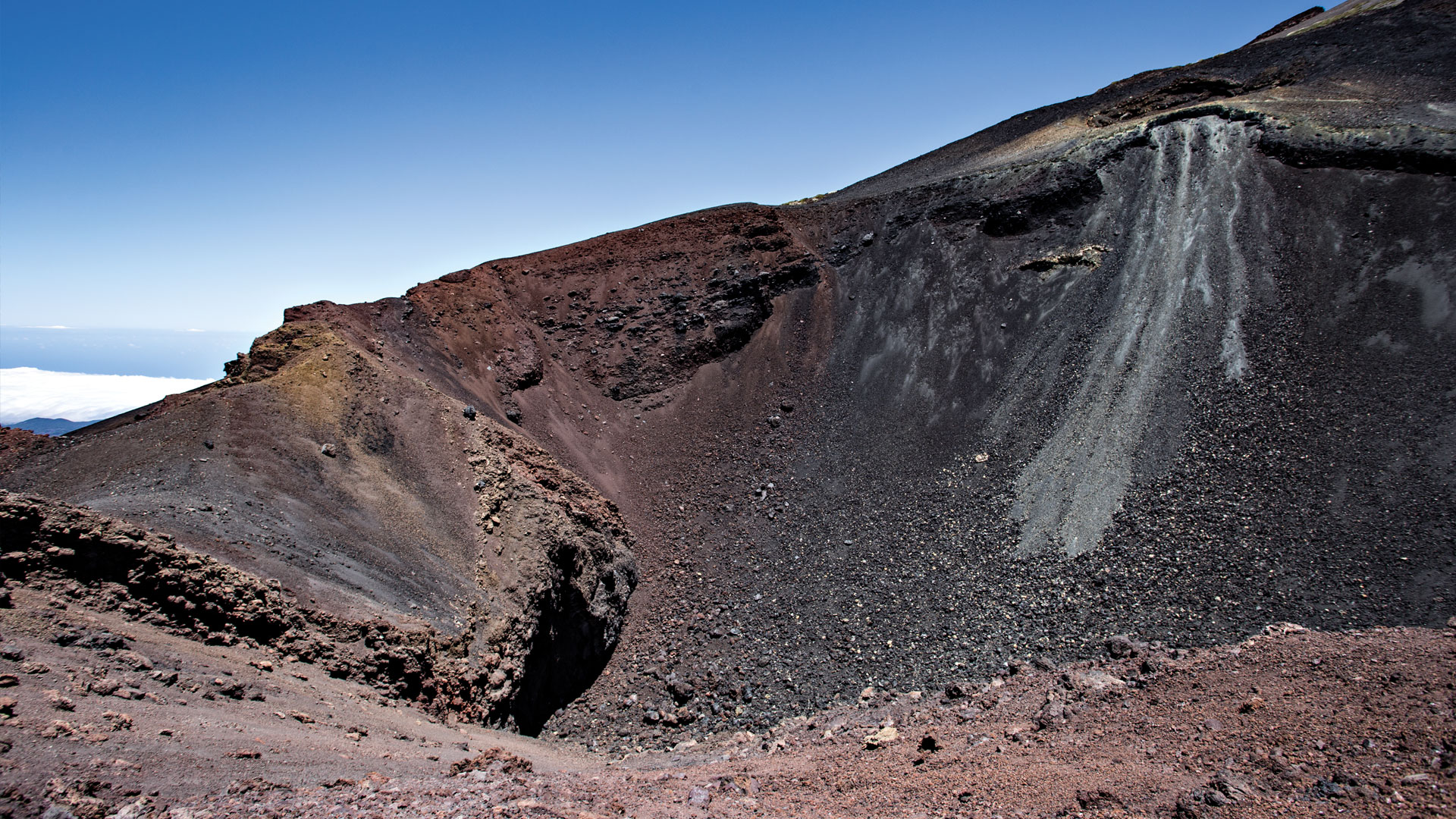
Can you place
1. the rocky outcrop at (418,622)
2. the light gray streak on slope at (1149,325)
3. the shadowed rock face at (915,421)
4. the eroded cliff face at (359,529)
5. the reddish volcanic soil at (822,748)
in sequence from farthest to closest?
the light gray streak on slope at (1149,325), the shadowed rock face at (915,421), the eroded cliff face at (359,529), the rocky outcrop at (418,622), the reddish volcanic soil at (822,748)

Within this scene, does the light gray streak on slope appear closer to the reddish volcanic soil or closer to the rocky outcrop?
the reddish volcanic soil

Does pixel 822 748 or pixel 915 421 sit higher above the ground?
pixel 915 421

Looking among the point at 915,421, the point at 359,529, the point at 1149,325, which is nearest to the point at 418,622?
the point at 359,529

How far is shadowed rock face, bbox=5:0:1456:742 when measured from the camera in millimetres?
11703

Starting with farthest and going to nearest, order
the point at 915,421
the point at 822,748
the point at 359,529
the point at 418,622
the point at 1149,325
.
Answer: the point at 915,421, the point at 1149,325, the point at 359,529, the point at 418,622, the point at 822,748

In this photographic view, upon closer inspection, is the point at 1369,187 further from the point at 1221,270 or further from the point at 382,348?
the point at 382,348

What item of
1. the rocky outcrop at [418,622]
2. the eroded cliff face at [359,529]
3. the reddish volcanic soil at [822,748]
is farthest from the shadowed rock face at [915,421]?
the reddish volcanic soil at [822,748]

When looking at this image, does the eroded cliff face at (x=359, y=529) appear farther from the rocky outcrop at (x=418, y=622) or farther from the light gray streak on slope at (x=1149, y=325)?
the light gray streak on slope at (x=1149, y=325)

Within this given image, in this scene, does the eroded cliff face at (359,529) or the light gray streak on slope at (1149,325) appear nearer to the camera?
the eroded cliff face at (359,529)

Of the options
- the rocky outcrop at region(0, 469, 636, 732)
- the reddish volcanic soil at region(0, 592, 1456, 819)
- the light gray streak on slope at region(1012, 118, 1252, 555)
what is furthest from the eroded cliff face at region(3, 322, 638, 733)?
the light gray streak on slope at region(1012, 118, 1252, 555)

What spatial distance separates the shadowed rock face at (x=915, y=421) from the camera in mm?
11703

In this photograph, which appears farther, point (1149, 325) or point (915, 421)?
point (915, 421)

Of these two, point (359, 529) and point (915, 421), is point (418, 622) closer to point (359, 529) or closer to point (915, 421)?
point (359, 529)

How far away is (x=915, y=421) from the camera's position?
60.4 ft
